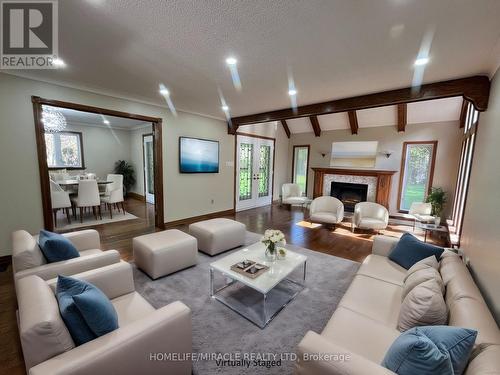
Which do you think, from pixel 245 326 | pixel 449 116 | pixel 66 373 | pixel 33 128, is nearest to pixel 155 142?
pixel 33 128

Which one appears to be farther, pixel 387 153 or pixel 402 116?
pixel 387 153

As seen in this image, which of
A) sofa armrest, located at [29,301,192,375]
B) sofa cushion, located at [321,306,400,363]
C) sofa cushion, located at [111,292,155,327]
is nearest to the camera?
sofa armrest, located at [29,301,192,375]

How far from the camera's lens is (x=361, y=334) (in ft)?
4.59

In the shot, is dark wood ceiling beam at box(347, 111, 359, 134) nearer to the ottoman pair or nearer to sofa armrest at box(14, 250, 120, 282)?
the ottoman pair

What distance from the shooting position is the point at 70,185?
5.20 metres

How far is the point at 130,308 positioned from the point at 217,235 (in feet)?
5.77

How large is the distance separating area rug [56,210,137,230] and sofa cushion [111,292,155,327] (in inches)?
148

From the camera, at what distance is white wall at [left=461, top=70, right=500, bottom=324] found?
1.58 metres

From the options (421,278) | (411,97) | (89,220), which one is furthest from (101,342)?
(89,220)

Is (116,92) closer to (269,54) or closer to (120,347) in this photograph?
(269,54)

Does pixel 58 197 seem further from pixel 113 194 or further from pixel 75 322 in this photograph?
pixel 75 322

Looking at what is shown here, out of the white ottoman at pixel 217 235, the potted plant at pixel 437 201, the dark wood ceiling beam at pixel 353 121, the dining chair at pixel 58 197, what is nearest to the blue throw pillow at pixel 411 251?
the white ottoman at pixel 217 235

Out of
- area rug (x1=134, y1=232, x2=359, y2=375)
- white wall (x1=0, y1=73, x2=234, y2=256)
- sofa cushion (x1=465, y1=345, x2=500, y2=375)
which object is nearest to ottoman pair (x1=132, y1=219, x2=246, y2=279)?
area rug (x1=134, y1=232, x2=359, y2=375)

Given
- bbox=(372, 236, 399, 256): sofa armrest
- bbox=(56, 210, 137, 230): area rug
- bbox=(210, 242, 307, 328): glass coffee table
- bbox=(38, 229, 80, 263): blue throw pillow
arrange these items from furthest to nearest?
bbox=(56, 210, 137, 230): area rug, bbox=(372, 236, 399, 256): sofa armrest, bbox=(210, 242, 307, 328): glass coffee table, bbox=(38, 229, 80, 263): blue throw pillow
